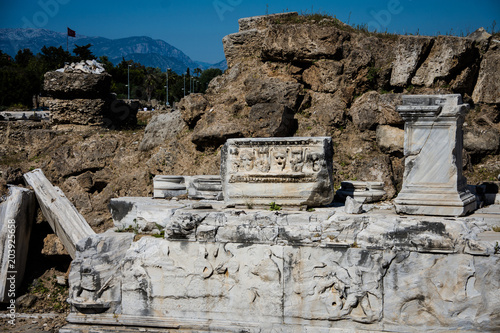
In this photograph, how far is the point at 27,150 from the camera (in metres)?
13.2

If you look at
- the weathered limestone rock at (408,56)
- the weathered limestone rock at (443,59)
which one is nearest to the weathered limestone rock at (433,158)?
the weathered limestone rock at (443,59)

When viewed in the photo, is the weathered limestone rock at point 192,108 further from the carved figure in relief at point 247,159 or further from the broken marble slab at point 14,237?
the carved figure in relief at point 247,159

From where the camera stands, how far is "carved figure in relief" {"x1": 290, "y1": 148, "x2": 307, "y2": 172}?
6.43 meters

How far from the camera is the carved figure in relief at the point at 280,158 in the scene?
650cm

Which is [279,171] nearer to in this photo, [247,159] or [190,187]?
[247,159]

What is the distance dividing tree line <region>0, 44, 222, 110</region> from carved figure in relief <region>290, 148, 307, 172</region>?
1912 centimetres

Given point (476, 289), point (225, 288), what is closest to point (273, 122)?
point (225, 288)

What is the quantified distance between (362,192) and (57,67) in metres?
35.1

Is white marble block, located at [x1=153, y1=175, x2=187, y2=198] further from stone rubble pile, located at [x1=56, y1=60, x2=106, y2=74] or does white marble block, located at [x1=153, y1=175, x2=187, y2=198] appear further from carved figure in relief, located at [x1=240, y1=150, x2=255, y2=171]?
stone rubble pile, located at [x1=56, y1=60, x2=106, y2=74]

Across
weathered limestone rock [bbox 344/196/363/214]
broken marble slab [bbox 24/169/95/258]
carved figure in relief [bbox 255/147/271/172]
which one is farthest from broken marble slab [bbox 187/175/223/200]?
weathered limestone rock [bbox 344/196/363/214]

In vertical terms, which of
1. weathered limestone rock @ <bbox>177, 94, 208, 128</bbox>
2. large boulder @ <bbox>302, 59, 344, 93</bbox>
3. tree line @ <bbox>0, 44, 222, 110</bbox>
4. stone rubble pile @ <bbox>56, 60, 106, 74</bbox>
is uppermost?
tree line @ <bbox>0, 44, 222, 110</bbox>

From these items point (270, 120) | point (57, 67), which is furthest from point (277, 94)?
point (57, 67)

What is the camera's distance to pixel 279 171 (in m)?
6.51

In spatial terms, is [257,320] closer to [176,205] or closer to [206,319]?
[206,319]
